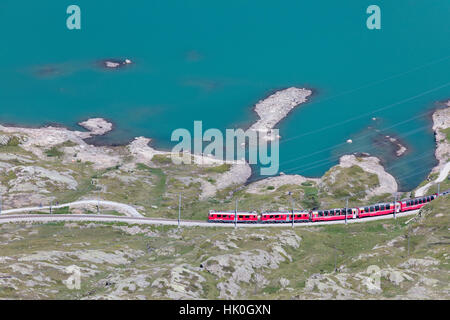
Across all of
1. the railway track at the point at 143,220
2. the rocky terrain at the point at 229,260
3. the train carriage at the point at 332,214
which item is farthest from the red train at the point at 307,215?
the rocky terrain at the point at 229,260

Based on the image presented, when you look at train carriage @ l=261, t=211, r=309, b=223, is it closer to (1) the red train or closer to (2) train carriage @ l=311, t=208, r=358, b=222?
(1) the red train

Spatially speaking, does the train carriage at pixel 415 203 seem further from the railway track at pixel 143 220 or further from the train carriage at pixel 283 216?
the train carriage at pixel 283 216

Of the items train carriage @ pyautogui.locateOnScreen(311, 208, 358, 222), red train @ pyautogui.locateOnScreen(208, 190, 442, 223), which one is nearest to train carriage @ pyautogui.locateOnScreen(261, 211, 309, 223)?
red train @ pyautogui.locateOnScreen(208, 190, 442, 223)

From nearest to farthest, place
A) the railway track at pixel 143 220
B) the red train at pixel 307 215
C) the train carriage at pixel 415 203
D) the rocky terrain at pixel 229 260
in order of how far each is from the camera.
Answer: the rocky terrain at pixel 229 260
the railway track at pixel 143 220
the red train at pixel 307 215
the train carriage at pixel 415 203

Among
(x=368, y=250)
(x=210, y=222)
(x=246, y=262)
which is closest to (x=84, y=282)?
(x=246, y=262)
